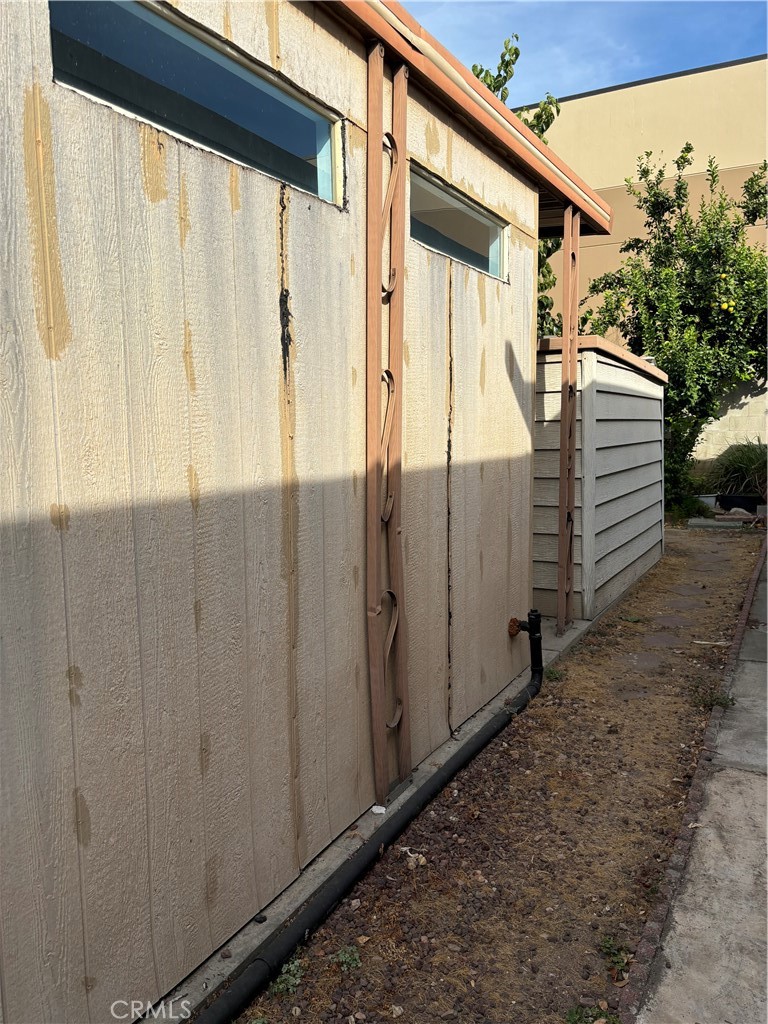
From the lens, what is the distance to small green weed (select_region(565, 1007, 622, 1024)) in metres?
2.03

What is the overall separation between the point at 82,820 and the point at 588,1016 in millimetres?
Result: 1429

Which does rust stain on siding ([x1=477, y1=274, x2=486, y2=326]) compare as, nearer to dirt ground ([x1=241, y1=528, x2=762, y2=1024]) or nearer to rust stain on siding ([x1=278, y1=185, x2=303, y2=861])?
rust stain on siding ([x1=278, y1=185, x2=303, y2=861])

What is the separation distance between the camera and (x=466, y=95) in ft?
11.2

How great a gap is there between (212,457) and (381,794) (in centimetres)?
161

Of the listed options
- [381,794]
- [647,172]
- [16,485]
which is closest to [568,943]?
[381,794]

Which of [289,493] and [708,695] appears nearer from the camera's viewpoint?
[289,493]

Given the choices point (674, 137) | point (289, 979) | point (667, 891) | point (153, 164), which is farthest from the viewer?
point (674, 137)

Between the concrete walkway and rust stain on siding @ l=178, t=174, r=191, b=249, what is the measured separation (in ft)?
7.86

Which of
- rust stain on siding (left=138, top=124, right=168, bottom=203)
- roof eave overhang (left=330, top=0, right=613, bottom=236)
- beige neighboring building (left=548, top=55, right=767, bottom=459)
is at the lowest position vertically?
rust stain on siding (left=138, top=124, right=168, bottom=203)

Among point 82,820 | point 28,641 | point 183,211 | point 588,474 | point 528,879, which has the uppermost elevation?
point 183,211

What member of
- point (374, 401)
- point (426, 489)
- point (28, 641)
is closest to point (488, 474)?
point (426, 489)

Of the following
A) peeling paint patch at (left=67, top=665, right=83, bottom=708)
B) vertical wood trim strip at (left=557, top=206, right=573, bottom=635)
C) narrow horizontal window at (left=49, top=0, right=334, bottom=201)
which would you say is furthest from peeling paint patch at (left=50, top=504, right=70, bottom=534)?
vertical wood trim strip at (left=557, top=206, right=573, bottom=635)

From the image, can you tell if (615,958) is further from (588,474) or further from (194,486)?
(588,474)

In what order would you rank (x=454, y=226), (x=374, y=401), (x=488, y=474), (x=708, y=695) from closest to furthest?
(x=374, y=401), (x=454, y=226), (x=488, y=474), (x=708, y=695)
